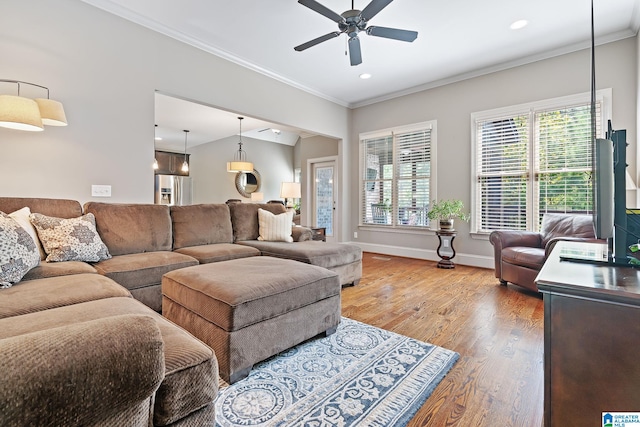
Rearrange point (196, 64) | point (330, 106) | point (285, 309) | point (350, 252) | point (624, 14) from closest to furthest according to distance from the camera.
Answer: point (285, 309) < point (624, 14) < point (350, 252) < point (196, 64) < point (330, 106)

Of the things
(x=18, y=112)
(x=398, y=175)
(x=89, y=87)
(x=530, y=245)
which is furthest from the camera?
(x=398, y=175)

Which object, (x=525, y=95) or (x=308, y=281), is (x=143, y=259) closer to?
(x=308, y=281)

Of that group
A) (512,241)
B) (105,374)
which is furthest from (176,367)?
(512,241)

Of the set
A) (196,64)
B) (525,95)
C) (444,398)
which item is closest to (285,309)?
(444,398)

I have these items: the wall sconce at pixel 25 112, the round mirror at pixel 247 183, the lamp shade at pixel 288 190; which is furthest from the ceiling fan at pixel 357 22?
the round mirror at pixel 247 183

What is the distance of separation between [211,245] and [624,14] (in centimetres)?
506

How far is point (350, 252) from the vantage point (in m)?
3.42

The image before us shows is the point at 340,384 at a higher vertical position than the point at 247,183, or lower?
lower

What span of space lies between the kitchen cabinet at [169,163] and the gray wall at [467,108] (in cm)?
528

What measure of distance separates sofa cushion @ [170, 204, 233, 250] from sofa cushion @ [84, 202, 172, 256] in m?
0.13

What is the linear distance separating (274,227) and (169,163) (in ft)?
20.3

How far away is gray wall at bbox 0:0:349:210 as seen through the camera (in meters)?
2.62

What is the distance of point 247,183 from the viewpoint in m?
8.74

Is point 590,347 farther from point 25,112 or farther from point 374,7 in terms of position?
point 25,112
